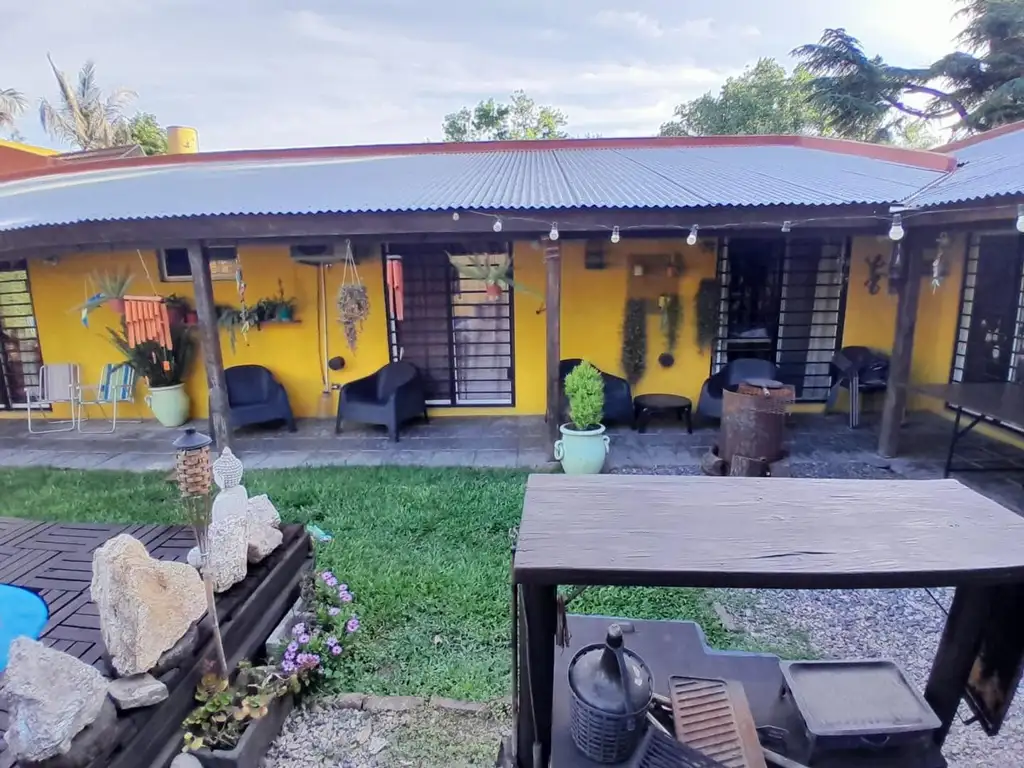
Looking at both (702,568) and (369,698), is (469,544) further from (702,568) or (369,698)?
(702,568)

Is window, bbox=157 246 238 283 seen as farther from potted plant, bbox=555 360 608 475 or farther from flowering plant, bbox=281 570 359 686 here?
flowering plant, bbox=281 570 359 686

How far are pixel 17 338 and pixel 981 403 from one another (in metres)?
10.4

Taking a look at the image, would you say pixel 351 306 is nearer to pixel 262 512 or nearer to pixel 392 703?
pixel 262 512

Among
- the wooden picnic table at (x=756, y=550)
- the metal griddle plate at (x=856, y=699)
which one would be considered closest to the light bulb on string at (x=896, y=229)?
the wooden picnic table at (x=756, y=550)

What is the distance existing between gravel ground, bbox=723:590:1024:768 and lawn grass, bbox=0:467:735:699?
0.30m

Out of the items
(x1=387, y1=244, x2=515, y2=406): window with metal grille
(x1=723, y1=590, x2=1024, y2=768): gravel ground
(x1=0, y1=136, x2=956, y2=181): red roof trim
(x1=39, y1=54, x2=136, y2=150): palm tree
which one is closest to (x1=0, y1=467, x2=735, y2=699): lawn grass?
(x1=723, y1=590, x2=1024, y2=768): gravel ground

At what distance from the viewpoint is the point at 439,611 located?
3277 mm

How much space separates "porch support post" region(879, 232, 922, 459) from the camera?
5195mm

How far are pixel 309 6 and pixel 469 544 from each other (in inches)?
579

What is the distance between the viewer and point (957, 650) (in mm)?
1574

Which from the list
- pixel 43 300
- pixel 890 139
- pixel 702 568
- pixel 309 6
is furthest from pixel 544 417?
pixel 890 139

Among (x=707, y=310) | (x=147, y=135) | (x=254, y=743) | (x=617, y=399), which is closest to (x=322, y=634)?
(x=254, y=743)

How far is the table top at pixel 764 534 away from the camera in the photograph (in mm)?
1192

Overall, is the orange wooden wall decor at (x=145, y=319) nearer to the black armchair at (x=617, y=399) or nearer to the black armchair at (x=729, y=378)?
the black armchair at (x=617, y=399)
